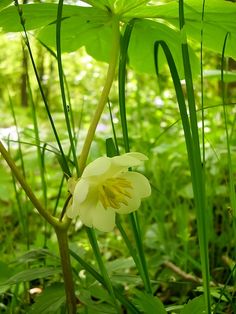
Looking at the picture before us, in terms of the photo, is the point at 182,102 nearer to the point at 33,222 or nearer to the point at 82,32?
the point at 82,32

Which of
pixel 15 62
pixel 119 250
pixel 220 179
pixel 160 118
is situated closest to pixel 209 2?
pixel 119 250

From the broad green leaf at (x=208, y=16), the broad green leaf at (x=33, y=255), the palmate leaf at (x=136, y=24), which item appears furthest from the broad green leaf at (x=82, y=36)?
the broad green leaf at (x=33, y=255)

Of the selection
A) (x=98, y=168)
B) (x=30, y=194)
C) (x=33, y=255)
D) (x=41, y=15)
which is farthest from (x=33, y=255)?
(x=41, y=15)

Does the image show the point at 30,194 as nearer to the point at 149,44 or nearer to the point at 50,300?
the point at 50,300

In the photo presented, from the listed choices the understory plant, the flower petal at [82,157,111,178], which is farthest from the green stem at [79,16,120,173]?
the flower petal at [82,157,111,178]

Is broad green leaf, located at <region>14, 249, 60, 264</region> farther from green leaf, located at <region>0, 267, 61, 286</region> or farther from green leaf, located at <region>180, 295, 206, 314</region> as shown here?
green leaf, located at <region>180, 295, 206, 314</region>

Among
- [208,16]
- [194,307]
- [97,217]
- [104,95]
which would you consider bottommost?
[194,307]
